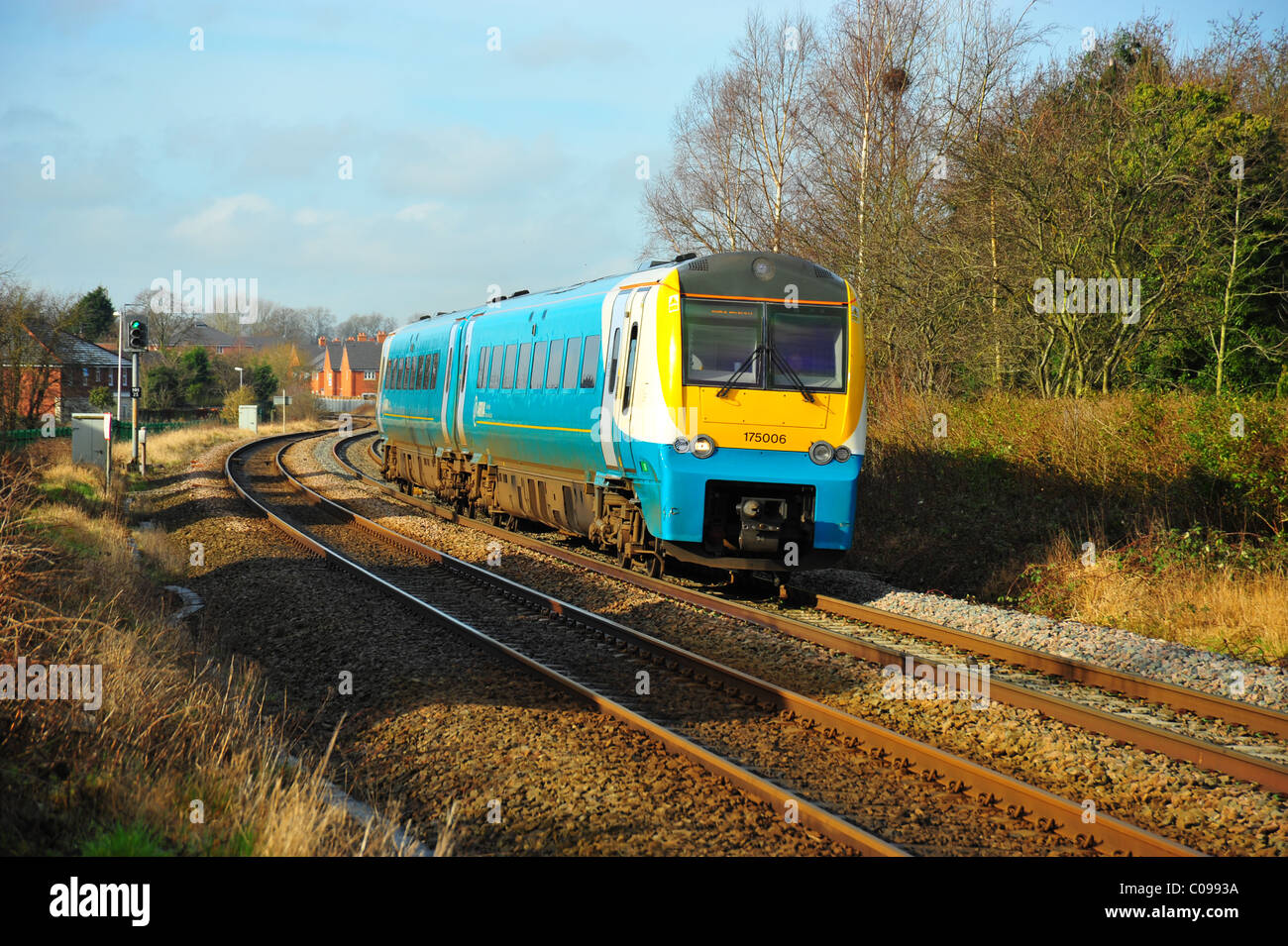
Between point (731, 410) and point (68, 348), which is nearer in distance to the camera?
point (731, 410)

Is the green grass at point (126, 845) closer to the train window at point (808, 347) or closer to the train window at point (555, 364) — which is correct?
the train window at point (808, 347)

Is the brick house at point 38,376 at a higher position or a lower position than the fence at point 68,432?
higher

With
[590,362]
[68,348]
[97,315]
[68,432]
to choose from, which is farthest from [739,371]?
[97,315]

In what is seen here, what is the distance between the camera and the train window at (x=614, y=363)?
1224 cm

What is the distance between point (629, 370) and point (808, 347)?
2005mm

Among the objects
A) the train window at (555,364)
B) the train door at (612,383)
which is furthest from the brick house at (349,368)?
the train door at (612,383)

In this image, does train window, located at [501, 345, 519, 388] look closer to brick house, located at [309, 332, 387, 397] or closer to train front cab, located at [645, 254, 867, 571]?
train front cab, located at [645, 254, 867, 571]

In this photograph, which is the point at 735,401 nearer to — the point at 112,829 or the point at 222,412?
the point at 112,829

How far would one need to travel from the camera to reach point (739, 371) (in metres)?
11.2

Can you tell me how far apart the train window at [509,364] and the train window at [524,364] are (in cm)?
20

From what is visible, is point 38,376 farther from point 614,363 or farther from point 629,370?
point 629,370

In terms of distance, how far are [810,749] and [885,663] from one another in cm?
240

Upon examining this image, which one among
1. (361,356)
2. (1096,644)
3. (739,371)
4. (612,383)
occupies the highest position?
(361,356)
